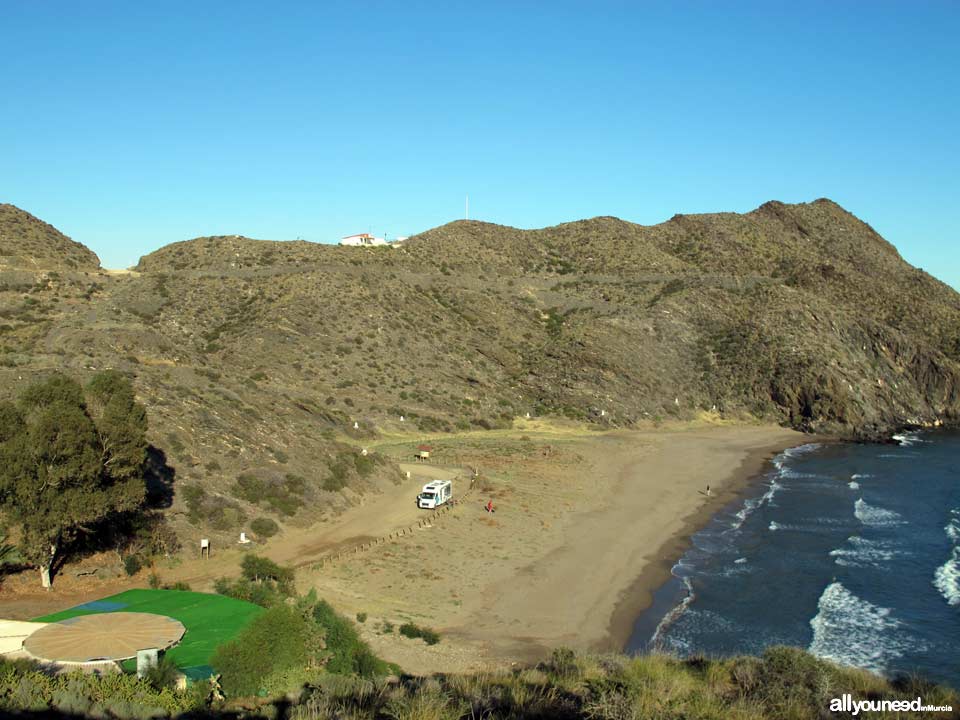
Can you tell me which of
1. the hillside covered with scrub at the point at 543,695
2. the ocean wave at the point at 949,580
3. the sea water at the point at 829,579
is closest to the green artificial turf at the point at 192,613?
the hillside covered with scrub at the point at 543,695

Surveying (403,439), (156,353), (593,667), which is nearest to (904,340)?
(403,439)

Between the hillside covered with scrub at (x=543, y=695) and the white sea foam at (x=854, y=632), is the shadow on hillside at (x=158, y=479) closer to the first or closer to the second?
the hillside covered with scrub at (x=543, y=695)

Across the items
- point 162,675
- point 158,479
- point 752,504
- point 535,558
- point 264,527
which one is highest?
point 158,479

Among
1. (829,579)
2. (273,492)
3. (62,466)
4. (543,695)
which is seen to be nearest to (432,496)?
(273,492)

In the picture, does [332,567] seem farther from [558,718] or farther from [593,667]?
[558,718]

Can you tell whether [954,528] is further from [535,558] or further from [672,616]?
[535,558]

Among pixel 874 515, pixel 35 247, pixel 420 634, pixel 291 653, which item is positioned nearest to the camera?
pixel 291 653
